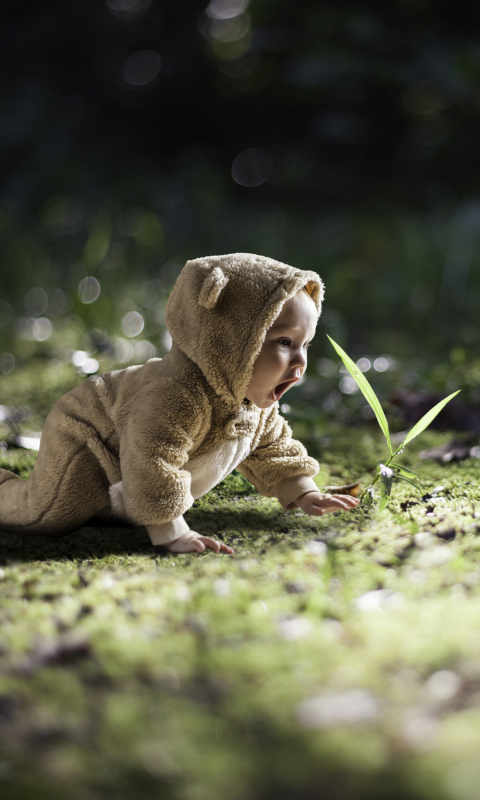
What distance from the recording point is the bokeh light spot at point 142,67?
6.85 m

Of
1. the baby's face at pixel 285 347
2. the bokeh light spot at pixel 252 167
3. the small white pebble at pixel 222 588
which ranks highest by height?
the bokeh light spot at pixel 252 167

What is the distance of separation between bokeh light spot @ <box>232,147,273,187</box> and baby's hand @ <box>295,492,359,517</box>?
6.16 meters

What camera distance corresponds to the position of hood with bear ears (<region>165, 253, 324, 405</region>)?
134 centimetres

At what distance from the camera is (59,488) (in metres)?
1.46

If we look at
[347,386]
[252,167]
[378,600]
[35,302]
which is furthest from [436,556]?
[252,167]

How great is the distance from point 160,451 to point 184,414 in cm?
10

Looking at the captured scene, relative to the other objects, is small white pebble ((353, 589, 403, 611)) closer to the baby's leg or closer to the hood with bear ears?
the hood with bear ears

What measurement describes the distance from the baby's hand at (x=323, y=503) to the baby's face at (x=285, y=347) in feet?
1.00

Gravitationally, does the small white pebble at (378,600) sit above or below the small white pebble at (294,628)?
below

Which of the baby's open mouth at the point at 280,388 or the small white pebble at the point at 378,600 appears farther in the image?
the baby's open mouth at the point at 280,388

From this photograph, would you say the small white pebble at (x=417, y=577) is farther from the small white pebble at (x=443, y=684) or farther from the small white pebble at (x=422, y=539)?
the small white pebble at (x=443, y=684)

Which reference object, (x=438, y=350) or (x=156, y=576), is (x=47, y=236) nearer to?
(x=438, y=350)

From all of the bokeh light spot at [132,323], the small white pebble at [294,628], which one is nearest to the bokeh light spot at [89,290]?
the bokeh light spot at [132,323]

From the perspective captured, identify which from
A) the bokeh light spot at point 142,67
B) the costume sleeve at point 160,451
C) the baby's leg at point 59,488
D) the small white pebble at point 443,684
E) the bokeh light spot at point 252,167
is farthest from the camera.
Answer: the bokeh light spot at point 252,167
